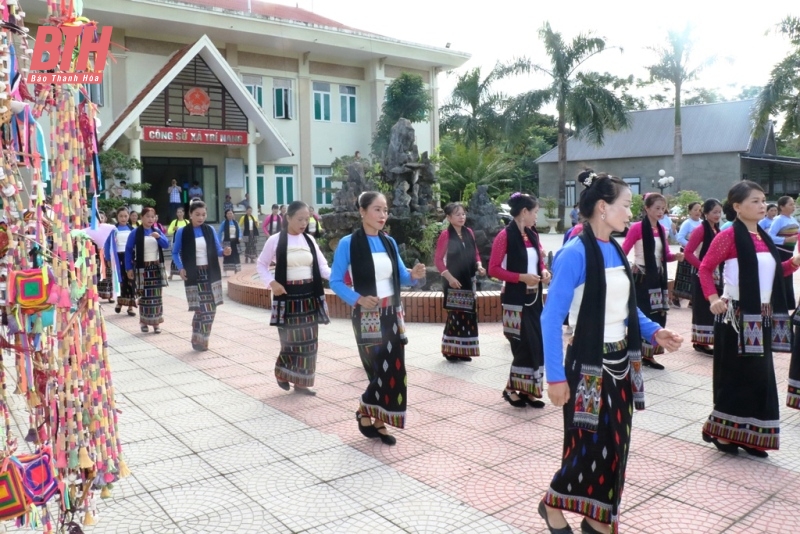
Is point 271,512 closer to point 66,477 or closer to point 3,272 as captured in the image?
point 66,477

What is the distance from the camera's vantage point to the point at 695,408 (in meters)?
5.32

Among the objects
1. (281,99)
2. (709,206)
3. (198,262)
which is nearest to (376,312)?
(198,262)

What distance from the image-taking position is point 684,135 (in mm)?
38625

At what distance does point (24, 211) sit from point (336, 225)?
10.5 m

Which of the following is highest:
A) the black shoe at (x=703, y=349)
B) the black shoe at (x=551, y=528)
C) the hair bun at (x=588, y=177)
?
the hair bun at (x=588, y=177)

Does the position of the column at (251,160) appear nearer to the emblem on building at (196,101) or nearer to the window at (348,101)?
the emblem on building at (196,101)

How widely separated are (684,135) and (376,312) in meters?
38.3

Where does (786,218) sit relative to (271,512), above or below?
above

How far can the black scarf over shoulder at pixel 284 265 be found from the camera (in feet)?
19.2

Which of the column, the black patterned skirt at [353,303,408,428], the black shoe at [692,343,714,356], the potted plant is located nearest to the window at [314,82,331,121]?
the column

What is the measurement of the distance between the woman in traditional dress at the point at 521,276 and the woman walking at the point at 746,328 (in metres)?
1.45

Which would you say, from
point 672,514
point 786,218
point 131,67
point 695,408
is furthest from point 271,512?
point 131,67

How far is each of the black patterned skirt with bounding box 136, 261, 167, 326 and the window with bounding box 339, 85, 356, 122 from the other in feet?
64.0

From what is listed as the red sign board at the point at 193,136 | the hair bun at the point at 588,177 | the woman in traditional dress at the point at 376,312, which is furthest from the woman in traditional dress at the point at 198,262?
the red sign board at the point at 193,136
